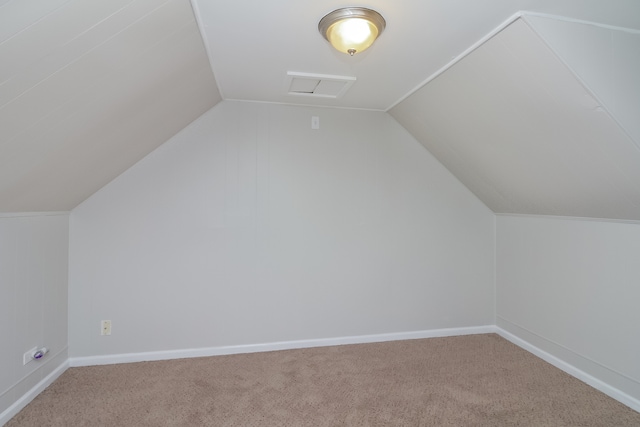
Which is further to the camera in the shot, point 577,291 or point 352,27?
point 577,291

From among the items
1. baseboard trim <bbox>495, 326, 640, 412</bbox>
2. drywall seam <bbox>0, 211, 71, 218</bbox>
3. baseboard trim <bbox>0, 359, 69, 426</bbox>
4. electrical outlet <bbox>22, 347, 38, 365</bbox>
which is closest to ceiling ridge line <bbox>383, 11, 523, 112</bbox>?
baseboard trim <bbox>495, 326, 640, 412</bbox>

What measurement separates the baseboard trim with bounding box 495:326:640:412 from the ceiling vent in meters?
2.62

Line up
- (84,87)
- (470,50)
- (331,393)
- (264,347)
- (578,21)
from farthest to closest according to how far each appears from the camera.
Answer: (264,347), (331,393), (470,50), (578,21), (84,87)

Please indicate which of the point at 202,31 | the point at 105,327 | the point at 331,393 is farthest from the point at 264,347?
the point at 202,31

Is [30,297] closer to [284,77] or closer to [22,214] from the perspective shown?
[22,214]

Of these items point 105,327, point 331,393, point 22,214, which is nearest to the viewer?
point 22,214

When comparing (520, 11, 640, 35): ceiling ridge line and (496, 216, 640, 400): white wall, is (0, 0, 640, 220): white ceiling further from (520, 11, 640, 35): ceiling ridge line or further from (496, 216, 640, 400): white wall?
(496, 216, 640, 400): white wall

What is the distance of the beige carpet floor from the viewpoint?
1.99 metres

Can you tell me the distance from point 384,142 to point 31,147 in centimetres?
250

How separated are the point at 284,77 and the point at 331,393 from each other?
2162 mm

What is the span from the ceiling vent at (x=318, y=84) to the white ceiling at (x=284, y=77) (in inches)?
3.7

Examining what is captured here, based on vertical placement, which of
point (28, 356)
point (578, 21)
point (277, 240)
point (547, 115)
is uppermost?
point (578, 21)

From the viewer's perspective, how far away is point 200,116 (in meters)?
2.79

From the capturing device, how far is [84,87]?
1.49 meters
